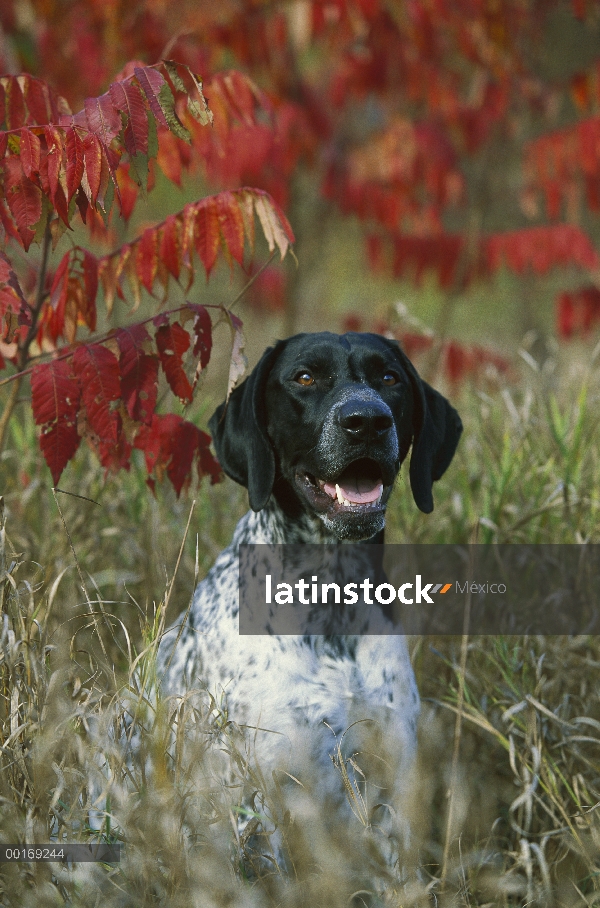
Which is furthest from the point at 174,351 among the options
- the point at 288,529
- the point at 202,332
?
the point at 288,529

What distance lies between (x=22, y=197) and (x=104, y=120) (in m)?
0.33

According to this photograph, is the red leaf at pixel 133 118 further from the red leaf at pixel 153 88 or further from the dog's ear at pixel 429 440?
the dog's ear at pixel 429 440

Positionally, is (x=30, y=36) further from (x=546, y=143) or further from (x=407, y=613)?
(x=407, y=613)

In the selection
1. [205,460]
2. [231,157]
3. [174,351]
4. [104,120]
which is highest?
[231,157]

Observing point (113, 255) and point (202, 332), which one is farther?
point (113, 255)

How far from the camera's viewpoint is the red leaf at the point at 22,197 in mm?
2486

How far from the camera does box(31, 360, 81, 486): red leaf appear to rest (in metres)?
2.64

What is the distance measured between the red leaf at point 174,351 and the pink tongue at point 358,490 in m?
0.56

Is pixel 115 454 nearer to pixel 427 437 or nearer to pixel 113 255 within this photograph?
pixel 113 255

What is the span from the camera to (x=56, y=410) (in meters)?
2.65

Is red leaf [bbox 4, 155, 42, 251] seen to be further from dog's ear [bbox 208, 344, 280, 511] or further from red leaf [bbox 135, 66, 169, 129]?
dog's ear [bbox 208, 344, 280, 511]

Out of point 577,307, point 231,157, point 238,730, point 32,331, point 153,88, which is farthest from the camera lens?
point 577,307

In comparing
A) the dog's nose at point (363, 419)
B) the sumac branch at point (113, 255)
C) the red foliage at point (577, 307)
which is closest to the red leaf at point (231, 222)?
the sumac branch at point (113, 255)

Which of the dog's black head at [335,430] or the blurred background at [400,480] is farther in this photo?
the dog's black head at [335,430]
